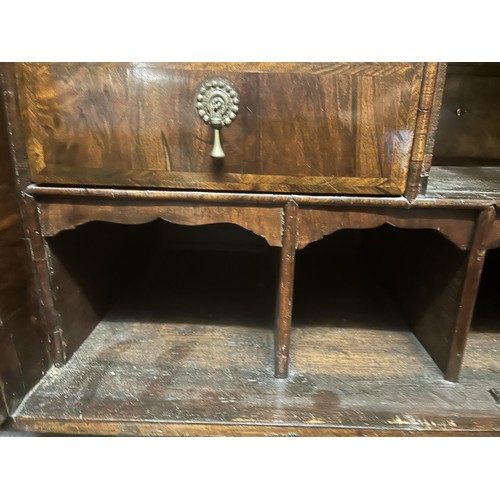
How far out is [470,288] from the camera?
0.79m

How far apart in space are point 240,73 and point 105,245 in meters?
0.62

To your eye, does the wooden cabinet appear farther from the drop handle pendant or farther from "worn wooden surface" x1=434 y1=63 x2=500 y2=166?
"worn wooden surface" x1=434 y1=63 x2=500 y2=166

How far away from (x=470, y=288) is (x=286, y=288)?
359mm

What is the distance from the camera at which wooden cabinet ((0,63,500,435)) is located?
27.1 inches

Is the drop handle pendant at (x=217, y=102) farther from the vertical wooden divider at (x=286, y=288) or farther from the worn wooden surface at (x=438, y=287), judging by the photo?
→ the worn wooden surface at (x=438, y=287)

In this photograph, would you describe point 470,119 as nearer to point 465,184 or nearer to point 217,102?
point 465,184

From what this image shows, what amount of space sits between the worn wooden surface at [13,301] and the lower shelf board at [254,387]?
5 cm

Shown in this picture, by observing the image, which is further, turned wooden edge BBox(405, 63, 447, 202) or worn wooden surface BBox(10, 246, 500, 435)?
worn wooden surface BBox(10, 246, 500, 435)

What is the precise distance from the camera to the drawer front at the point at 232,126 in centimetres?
68

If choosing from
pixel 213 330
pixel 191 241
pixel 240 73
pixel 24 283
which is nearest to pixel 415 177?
pixel 240 73

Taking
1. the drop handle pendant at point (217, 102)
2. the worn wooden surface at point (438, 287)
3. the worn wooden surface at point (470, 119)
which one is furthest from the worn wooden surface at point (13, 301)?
the worn wooden surface at point (470, 119)

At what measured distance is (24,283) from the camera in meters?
0.79

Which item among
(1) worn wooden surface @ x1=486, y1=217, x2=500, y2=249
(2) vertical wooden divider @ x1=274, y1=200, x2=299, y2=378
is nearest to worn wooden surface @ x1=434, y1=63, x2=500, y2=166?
(1) worn wooden surface @ x1=486, y1=217, x2=500, y2=249

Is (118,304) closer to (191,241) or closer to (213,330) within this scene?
(213,330)
